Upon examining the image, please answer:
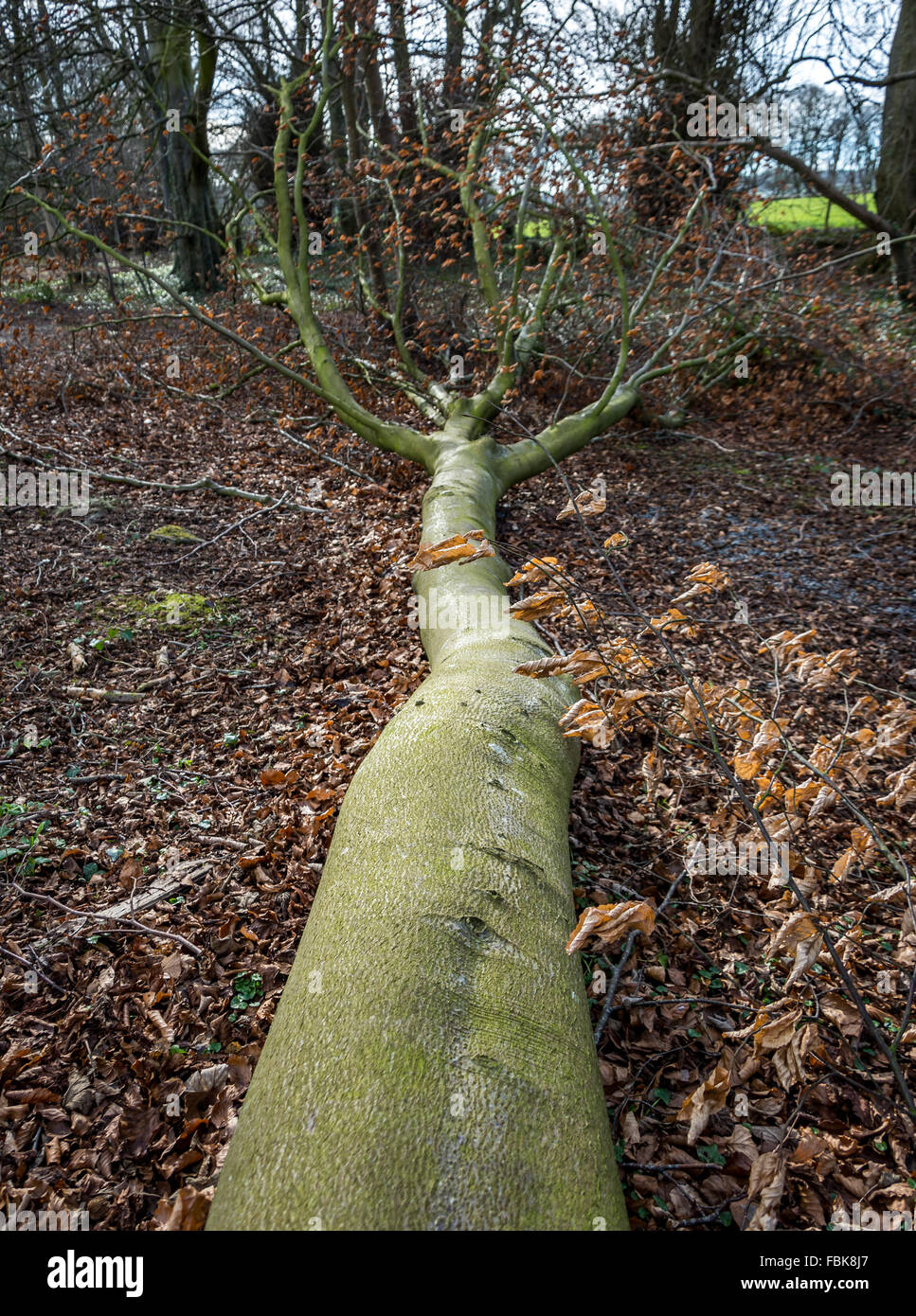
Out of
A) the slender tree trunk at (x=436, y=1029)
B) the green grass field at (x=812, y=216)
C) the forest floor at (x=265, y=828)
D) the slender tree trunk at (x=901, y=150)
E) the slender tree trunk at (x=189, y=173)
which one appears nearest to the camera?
the slender tree trunk at (x=436, y=1029)

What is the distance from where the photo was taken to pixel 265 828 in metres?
2.83

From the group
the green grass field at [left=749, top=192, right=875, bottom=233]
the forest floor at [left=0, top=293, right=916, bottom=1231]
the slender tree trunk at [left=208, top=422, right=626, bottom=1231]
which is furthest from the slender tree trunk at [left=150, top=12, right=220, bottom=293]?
the slender tree trunk at [left=208, top=422, right=626, bottom=1231]

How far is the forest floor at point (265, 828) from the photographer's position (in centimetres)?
187

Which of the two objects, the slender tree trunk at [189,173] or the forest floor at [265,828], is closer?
the forest floor at [265,828]

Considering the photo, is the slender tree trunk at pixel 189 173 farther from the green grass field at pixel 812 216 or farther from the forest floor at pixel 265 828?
the green grass field at pixel 812 216

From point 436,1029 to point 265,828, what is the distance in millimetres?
1632

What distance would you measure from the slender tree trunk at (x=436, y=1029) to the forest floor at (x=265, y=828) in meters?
0.47

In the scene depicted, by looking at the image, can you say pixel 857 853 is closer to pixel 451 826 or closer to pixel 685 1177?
pixel 685 1177

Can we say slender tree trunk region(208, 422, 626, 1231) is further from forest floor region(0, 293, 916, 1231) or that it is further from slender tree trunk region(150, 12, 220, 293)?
slender tree trunk region(150, 12, 220, 293)

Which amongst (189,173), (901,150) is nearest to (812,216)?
(901,150)

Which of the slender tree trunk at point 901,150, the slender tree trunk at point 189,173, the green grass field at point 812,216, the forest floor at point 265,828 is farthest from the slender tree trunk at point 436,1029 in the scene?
the green grass field at point 812,216

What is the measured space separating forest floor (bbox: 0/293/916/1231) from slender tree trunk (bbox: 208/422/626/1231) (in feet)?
1.55

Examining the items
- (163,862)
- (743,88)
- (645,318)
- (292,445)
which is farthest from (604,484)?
(743,88)

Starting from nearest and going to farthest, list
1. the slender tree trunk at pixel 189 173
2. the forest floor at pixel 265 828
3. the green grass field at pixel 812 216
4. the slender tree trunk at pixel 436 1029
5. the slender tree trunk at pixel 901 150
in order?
the slender tree trunk at pixel 436 1029 < the forest floor at pixel 265 828 < the slender tree trunk at pixel 189 173 < the slender tree trunk at pixel 901 150 < the green grass field at pixel 812 216
